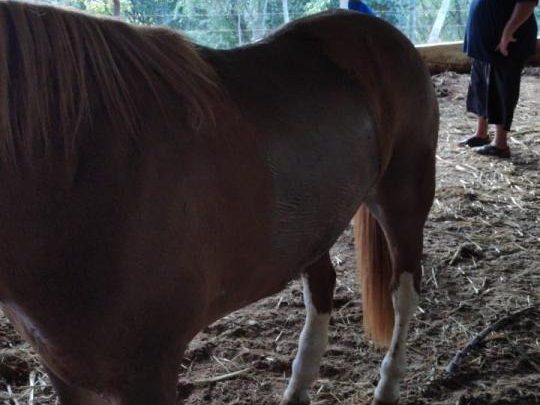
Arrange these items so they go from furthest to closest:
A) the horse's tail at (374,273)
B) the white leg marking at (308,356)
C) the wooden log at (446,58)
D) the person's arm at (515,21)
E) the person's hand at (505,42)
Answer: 1. the wooden log at (446,58)
2. the person's hand at (505,42)
3. the person's arm at (515,21)
4. the horse's tail at (374,273)
5. the white leg marking at (308,356)

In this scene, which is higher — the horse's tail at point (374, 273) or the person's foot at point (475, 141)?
the horse's tail at point (374, 273)

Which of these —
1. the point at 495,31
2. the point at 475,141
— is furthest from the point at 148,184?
the point at 475,141

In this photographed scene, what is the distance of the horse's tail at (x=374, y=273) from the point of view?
7.89 feet

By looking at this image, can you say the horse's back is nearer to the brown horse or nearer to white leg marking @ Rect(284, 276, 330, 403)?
the brown horse

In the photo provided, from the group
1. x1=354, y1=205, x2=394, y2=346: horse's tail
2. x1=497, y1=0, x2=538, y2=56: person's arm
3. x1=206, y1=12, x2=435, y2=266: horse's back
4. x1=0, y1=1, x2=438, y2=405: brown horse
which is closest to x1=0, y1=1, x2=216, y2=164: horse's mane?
x1=0, y1=1, x2=438, y2=405: brown horse

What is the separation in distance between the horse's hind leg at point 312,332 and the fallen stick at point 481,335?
550 mm

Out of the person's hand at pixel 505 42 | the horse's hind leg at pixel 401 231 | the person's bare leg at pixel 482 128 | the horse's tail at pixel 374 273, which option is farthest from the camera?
the person's bare leg at pixel 482 128

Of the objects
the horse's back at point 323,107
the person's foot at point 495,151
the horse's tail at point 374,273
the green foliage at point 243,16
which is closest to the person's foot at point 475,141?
the person's foot at point 495,151

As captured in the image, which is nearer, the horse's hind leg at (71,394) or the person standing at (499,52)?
the horse's hind leg at (71,394)

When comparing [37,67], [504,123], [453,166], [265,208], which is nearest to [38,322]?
[37,67]

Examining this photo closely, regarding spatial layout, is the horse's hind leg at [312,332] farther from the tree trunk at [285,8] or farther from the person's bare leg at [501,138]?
the tree trunk at [285,8]

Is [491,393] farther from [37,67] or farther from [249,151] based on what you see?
[37,67]

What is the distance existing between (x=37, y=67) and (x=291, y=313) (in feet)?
6.57

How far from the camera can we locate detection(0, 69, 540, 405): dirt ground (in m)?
2.38
